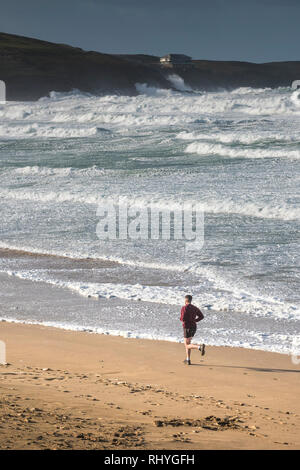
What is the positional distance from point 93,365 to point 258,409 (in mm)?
2172

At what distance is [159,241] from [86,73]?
8537 cm

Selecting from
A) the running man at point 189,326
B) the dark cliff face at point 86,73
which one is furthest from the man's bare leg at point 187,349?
the dark cliff face at point 86,73

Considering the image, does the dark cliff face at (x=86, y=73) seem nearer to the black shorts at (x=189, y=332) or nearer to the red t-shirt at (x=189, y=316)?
the red t-shirt at (x=189, y=316)

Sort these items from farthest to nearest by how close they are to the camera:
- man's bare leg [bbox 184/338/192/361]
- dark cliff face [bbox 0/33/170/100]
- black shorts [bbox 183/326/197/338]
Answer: dark cliff face [bbox 0/33/170/100] < black shorts [bbox 183/326/197/338] < man's bare leg [bbox 184/338/192/361]

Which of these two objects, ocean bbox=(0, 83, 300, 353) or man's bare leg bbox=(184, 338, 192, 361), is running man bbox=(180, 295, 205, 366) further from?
ocean bbox=(0, 83, 300, 353)

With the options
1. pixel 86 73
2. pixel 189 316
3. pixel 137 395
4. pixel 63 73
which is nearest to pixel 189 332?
pixel 189 316

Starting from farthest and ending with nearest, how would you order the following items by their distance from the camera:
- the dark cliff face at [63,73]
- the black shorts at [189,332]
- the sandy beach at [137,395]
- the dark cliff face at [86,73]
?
the dark cliff face at [86,73]
the dark cliff face at [63,73]
the black shorts at [189,332]
the sandy beach at [137,395]

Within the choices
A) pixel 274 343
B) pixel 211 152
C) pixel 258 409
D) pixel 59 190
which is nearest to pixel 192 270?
pixel 274 343

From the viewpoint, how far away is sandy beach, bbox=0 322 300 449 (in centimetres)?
Answer: 528

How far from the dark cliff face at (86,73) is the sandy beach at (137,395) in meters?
79.0

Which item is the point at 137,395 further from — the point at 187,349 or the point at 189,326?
the point at 189,326

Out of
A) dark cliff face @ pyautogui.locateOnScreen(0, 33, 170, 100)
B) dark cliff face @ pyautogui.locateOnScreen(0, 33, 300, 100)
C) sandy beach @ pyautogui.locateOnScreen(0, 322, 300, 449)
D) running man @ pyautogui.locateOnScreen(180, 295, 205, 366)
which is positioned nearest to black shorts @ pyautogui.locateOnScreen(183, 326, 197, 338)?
running man @ pyautogui.locateOnScreen(180, 295, 205, 366)

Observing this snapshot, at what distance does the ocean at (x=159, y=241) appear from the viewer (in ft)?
34.0

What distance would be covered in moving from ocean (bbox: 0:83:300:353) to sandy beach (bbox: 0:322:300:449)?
0.68 m
